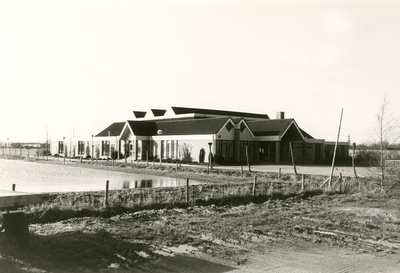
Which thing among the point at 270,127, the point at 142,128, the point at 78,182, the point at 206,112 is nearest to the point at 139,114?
the point at 206,112

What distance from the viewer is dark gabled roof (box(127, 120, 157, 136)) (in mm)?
46281

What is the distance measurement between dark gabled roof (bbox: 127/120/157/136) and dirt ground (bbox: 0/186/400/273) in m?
33.7

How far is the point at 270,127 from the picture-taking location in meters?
43.6

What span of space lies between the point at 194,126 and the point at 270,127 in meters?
7.85

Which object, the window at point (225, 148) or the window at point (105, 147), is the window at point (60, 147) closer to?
the window at point (105, 147)

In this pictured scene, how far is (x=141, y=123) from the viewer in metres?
47.8

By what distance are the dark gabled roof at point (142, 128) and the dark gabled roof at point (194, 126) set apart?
2.61ft

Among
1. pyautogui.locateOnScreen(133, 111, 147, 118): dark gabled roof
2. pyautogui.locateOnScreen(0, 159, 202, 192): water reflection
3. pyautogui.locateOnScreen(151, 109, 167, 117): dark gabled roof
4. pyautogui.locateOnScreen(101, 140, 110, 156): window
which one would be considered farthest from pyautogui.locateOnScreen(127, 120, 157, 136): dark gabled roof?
pyautogui.locateOnScreen(133, 111, 147, 118): dark gabled roof

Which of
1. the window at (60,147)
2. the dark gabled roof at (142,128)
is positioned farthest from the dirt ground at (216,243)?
the window at (60,147)

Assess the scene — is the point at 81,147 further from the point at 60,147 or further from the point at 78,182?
the point at 78,182

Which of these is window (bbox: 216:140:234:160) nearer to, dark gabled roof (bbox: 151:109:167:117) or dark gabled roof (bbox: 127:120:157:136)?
dark gabled roof (bbox: 127:120:157:136)

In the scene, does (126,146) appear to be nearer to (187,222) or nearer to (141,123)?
(141,123)

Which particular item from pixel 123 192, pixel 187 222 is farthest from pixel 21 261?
pixel 123 192

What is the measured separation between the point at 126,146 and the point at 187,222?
38094 millimetres
